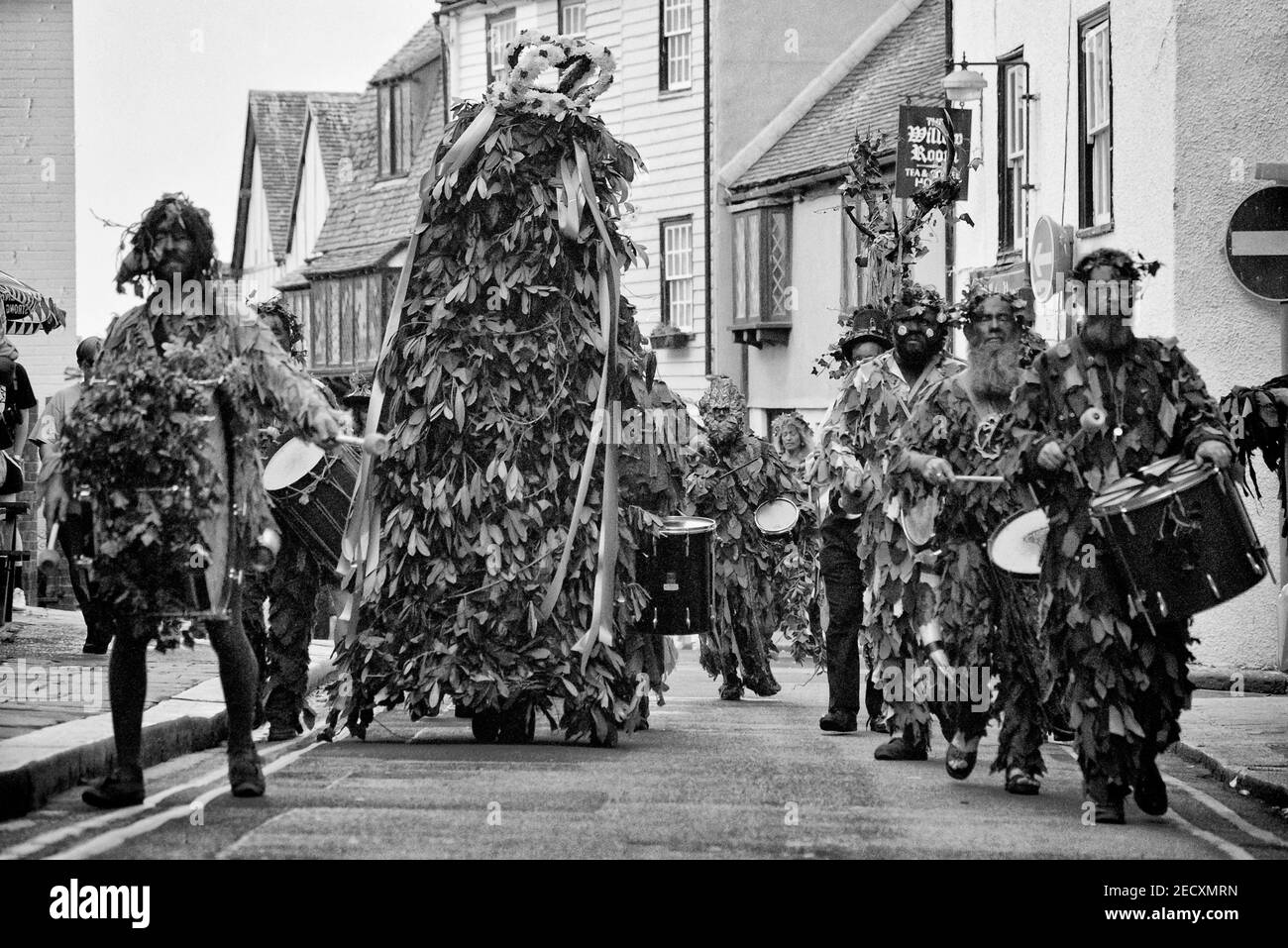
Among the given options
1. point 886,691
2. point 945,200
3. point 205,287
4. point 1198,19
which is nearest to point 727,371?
point 945,200

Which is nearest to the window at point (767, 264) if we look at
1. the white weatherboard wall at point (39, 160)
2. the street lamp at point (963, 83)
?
the white weatherboard wall at point (39, 160)

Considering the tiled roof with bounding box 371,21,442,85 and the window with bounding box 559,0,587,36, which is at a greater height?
the tiled roof with bounding box 371,21,442,85

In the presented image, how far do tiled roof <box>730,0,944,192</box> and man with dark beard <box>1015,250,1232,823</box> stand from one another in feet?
70.0

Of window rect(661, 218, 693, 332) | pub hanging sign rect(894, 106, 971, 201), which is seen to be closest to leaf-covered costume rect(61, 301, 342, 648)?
pub hanging sign rect(894, 106, 971, 201)

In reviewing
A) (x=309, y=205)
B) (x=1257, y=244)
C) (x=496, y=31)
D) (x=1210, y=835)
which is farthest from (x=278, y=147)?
(x=1210, y=835)

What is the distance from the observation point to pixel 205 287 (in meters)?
8.41

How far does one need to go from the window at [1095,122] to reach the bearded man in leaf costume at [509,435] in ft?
29.6

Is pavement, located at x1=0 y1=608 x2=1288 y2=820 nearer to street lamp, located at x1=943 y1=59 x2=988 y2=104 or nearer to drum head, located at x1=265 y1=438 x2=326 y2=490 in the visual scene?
drum head, located at x1=265 y1=438 x2=326 y2=490

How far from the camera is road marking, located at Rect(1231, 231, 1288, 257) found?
14.8m

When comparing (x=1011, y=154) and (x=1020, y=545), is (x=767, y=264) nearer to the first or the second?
(x=1011, y=154)

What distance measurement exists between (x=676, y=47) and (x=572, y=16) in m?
3.14
